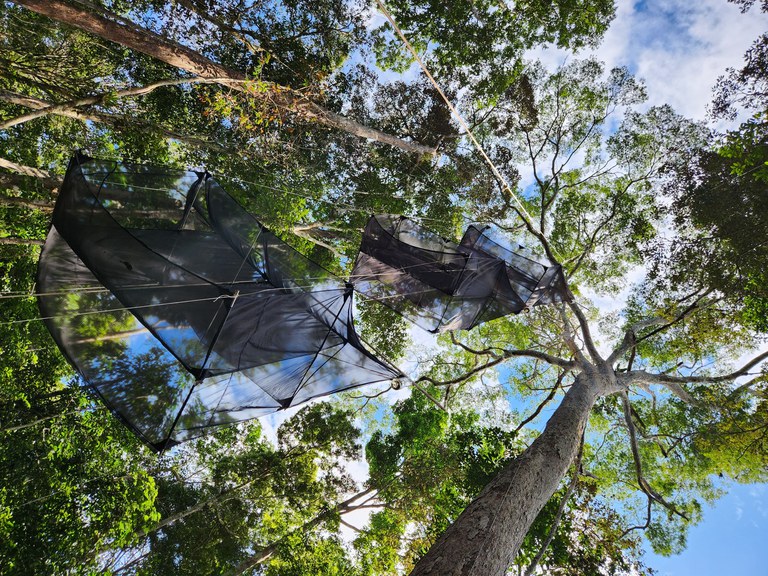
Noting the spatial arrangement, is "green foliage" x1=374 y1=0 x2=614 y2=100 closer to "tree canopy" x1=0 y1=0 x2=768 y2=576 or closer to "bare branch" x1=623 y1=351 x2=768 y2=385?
"tree canopy" x1=0 y1=0 x2=768 y2=576

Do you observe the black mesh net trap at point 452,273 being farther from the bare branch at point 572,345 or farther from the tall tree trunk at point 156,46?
the tall tree trunk at point 156,46

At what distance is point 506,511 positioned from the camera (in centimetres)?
342

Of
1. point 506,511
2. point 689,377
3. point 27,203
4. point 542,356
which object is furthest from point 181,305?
point 689,377

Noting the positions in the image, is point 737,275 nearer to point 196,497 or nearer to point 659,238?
point 659,238

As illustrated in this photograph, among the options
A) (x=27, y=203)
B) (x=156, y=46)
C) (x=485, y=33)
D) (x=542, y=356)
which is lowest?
(x=27, y=203)

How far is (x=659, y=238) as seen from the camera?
8.33m

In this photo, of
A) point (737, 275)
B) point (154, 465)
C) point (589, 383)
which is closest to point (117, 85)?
point (154, 465)

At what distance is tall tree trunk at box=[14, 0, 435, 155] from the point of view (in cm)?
488

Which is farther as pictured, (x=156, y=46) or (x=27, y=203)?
(x=156, y=46)

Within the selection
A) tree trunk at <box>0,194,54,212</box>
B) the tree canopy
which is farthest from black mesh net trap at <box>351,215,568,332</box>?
tree trunk at <box>0,194,54,212</box>

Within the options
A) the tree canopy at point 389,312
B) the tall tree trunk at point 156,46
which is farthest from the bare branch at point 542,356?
the tall tree trunk at point 156,46

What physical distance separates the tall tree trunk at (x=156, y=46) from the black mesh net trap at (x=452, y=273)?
2765mm

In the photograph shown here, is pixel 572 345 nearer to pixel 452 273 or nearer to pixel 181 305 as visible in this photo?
pixel 452 273

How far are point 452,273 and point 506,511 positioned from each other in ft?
10.1
